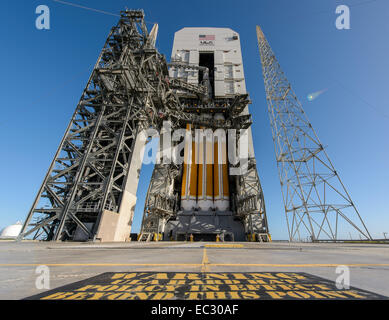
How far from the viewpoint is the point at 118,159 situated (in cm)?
1711

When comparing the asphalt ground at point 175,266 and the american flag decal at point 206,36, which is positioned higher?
the american flag decal at point 206,36

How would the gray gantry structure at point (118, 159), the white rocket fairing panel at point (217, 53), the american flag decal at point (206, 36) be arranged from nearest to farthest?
the gray gantry structure at point (118, 159)
the white rocket fairing panel at point (217, 53)
the american flag decal at point (206, 36)

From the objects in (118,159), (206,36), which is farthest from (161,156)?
(206,36)

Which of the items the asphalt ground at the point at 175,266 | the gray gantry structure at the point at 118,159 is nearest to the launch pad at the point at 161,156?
the gray gantry structure at the point at 118,159

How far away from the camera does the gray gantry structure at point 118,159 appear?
12.5 metres

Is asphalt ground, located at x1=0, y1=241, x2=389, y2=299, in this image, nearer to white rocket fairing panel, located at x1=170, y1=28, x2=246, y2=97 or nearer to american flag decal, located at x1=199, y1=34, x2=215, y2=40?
white rocket fairing panel, located at x1=170, y1=28, x2=246, y2=97

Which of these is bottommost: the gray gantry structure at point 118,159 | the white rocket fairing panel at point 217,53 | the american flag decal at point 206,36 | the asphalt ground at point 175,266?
the asphalt ground at point 175,266

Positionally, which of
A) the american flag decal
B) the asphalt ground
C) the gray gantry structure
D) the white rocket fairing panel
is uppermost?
the american flag decal

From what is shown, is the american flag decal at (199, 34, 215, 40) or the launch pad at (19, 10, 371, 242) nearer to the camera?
the launch pad at (19, 10, 371, 242)

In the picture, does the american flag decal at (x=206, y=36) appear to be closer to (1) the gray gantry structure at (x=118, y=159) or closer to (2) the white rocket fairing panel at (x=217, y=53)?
(2) the white rocket fairing panel at (x=217, y=53)

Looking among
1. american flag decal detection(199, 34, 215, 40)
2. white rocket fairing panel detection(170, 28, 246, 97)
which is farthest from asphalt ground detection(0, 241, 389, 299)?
american flag decal detection(199, 34, 215, 40)

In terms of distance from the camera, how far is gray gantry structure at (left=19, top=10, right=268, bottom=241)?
1251 cm

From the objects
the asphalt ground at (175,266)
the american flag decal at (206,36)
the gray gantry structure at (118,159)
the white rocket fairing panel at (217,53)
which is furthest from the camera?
the american flag decal at (206,36)
